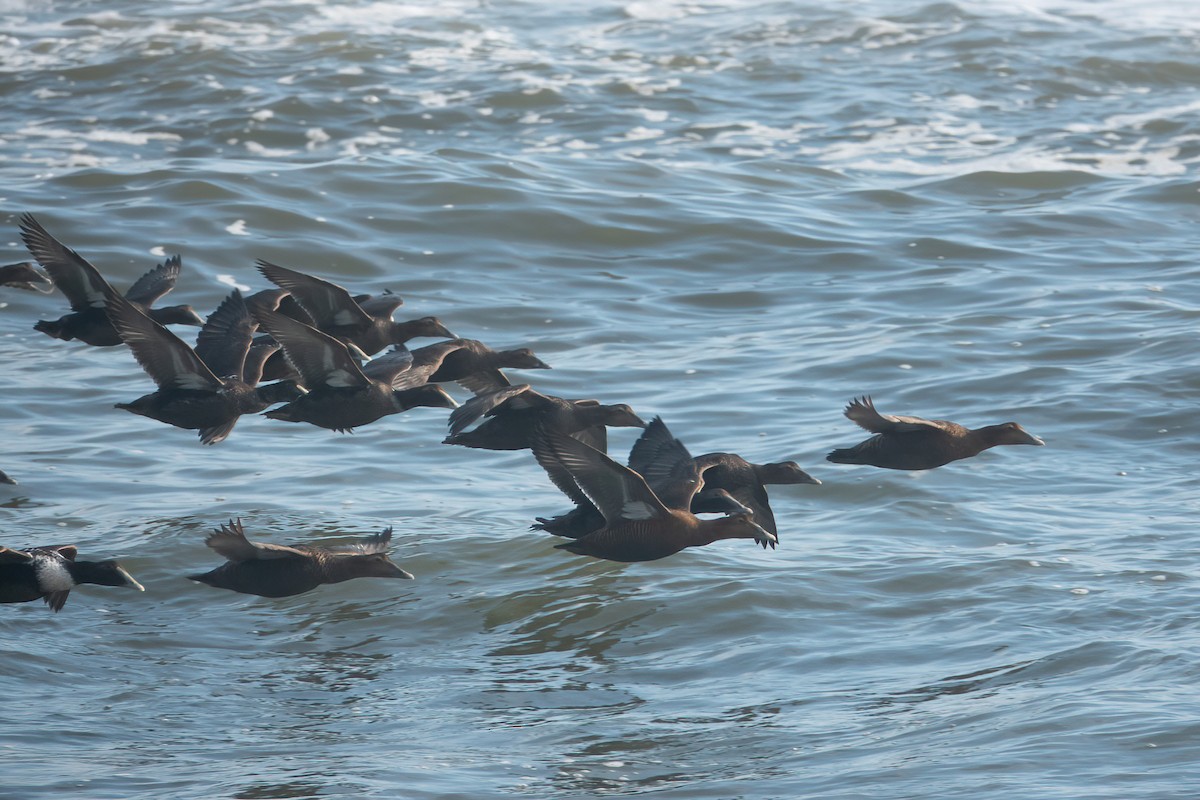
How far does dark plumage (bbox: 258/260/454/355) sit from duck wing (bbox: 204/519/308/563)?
5.58ft

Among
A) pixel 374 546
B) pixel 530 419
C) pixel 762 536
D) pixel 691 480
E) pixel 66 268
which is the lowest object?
pixel 762 536

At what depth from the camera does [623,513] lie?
27.7ft

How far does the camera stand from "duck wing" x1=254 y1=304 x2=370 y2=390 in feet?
28.8

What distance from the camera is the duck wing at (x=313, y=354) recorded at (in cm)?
877

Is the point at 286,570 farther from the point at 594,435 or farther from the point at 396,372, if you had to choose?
the point at 594,435

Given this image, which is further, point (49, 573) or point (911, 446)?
point (911, 446)

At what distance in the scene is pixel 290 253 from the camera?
58.6ft

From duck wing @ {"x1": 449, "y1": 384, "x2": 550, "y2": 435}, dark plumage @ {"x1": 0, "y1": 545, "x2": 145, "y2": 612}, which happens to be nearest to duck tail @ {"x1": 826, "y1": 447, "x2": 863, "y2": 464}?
duck wing @ {"x1": 449, "y1": 384, "x2": 550, "y2": 435}

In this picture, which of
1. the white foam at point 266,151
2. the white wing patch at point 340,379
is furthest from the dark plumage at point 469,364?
the white foam at point 266,151

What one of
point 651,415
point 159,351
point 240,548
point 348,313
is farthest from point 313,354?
point 651,415

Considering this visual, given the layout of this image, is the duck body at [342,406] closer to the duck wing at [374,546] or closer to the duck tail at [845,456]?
the duck wing at [374,546]

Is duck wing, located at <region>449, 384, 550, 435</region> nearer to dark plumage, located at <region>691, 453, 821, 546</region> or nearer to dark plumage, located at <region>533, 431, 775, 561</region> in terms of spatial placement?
dark plumage, located at <region>533, 431, 775, 561</region>

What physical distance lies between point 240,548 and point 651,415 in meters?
5.69

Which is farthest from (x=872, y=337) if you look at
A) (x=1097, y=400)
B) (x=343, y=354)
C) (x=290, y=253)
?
(x=343, y=354)
